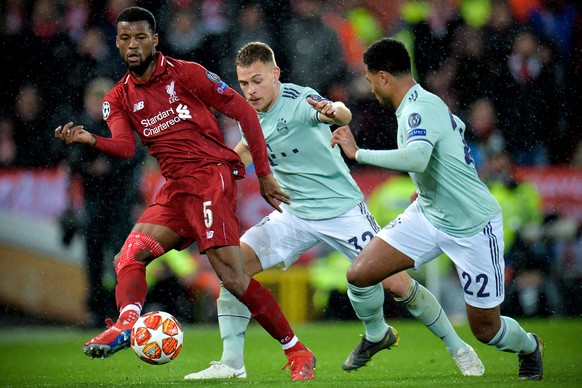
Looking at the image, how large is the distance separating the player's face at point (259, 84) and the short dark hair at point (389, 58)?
0.82m

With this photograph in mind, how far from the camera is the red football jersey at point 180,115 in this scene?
5984mm

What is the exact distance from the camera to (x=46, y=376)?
6605 millimetres

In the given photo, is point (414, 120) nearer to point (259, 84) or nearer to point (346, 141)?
point (346, 141)

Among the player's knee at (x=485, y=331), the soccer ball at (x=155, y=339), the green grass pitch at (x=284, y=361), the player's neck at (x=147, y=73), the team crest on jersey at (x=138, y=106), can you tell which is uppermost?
the player's neck at (x=147, y=73)

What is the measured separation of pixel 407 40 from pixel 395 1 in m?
0.54

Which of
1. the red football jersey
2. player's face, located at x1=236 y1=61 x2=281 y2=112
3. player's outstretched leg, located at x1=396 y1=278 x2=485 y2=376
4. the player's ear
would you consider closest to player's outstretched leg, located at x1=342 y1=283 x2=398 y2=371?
player's outstretched leg, located at x1=396 y1=278 x2=485 y2=376

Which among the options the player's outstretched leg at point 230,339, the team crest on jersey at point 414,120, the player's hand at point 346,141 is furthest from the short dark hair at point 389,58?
the player's outstretched leg at point 230,339

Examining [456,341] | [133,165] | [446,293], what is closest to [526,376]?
[456,341]

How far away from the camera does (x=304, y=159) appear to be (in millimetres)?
6543

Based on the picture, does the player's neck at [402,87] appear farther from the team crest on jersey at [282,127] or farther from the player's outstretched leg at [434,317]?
the player's outstretched leg at [434,317]

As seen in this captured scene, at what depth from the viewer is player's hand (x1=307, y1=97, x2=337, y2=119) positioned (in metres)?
5.93

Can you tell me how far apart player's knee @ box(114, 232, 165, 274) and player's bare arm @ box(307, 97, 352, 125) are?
1219 mm

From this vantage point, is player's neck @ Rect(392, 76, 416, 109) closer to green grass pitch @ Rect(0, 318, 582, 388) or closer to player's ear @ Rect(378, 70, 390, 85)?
player's ear @ Rect(378, 70, 390, 85)

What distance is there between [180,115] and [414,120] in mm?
1395
